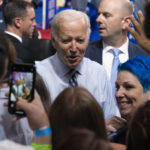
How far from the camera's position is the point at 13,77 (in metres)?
1.92

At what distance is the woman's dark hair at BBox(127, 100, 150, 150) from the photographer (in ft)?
4.29

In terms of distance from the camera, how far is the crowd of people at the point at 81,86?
56.7 inches

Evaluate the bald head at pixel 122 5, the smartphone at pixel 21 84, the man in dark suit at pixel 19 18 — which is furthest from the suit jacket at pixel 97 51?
the smartphone at pixel 21 84

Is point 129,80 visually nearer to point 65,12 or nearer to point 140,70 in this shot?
point 140,70

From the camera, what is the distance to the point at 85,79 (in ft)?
9.51

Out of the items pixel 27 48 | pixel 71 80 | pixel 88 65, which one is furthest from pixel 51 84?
pixel 27 48

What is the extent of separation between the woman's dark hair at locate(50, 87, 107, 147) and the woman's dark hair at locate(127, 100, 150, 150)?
17 centimetres

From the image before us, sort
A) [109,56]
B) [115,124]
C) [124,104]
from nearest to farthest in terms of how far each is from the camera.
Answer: [115,124] → [124,104] → [109,56]

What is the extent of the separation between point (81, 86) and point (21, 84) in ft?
0.98

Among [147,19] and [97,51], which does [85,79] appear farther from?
[147,19]

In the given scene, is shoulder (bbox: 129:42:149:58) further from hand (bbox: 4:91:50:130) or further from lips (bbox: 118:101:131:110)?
hand (bbox: 4:91:50:130)

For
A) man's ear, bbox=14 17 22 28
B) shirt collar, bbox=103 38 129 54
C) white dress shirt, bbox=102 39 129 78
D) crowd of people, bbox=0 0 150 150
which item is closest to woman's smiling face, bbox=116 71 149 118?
crowd of people, bbox=0 0 150 150

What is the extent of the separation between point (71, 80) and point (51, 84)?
0.50ft

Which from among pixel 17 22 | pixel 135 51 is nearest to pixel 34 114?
pixel 135 51
